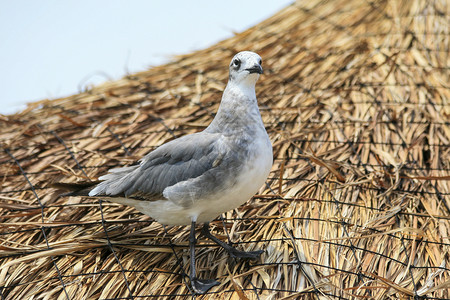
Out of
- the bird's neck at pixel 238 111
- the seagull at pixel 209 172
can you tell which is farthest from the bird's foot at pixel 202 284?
the bird's neck at pixel 238 111

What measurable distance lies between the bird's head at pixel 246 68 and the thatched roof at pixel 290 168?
66 centimetres

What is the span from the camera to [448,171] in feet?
9.85

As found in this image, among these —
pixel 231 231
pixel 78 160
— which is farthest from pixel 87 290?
pixel 78 160

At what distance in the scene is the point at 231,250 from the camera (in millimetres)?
2490

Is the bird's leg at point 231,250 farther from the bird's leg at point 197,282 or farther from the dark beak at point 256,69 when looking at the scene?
the dark beak at point 256,69

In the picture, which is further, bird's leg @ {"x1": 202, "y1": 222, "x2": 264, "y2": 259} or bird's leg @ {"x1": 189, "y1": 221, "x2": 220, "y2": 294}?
bird's leg @ {"x1": 202, "y1": 222, "x2": 264, "y2": 259}

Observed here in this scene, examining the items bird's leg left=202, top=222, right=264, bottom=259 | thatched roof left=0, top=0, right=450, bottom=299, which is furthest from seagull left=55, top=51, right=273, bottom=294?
thatched roof left=0, top=0, right=450, bottom=299

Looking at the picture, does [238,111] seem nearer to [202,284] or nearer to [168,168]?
[168,168]

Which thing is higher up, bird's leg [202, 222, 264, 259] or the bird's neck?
the bird's neck

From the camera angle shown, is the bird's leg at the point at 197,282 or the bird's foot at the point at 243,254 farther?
the bird's foot at the point at 243,254

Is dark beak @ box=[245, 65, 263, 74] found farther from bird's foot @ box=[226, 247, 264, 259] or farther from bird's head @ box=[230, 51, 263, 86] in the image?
bird's foot @ box=[226, 247, 264, 259]

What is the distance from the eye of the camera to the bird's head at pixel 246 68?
93.5 inches

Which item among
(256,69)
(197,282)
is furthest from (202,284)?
(256,69)

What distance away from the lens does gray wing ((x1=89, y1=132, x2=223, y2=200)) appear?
234 centimetres
